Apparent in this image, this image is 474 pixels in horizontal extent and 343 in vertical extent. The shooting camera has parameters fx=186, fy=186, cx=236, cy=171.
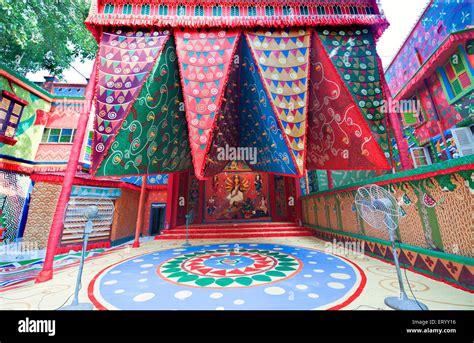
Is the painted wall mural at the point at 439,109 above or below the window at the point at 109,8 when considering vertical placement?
below

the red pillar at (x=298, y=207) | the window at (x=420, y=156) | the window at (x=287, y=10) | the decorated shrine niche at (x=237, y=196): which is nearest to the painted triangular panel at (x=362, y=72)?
the window at (x=287, y=10)

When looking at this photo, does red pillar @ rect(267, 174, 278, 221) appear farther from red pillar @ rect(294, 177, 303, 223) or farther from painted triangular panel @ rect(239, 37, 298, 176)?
painted triangular panel @ rect(239, 37, 298, 176)

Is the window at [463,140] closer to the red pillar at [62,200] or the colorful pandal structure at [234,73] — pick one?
the colorful pandal structure at [234,73]

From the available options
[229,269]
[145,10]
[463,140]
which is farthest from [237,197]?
[463,140]

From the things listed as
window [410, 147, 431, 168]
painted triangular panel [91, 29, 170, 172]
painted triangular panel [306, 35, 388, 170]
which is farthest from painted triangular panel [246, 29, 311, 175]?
window [410, 147, 431, 168]

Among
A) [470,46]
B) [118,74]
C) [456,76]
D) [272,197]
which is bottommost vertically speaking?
[272,197]

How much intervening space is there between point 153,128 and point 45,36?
30.3 ft

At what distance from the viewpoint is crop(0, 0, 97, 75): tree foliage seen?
6441 mm

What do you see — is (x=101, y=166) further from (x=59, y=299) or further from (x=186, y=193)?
(x=186, y=193)

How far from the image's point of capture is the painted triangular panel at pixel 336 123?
3611 millimetres

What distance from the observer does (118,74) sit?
132 inches

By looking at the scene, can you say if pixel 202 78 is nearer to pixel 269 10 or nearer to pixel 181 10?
pixel 181 10

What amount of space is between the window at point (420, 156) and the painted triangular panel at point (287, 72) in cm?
679

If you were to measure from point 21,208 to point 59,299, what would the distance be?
8198 mm
